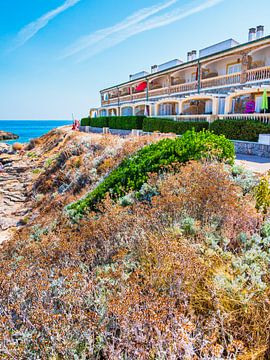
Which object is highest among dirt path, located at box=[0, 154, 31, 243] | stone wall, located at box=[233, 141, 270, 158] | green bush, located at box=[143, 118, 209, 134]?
green bush, located at box=[143, 118, 209, 134]

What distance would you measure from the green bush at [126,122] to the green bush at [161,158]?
56.0ft

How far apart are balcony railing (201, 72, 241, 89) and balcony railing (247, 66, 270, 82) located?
107cm

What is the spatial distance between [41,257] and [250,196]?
487 cm

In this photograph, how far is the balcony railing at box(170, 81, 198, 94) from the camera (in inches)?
1000

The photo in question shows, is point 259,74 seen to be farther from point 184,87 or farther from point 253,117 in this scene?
point 184,87

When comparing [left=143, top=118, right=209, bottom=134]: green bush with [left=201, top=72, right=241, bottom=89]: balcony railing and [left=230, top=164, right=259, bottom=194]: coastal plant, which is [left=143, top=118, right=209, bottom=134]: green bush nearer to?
[left=201, top=72, right=241, bottom=89]: balcony railing

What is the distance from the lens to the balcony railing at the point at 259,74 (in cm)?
1811

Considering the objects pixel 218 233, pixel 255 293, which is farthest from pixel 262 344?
pixel 218 233

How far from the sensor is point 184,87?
26.8 m

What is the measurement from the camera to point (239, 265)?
3729mm

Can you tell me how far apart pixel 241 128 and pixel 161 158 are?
26.3 feet

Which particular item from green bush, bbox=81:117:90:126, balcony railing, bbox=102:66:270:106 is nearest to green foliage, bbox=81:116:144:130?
green bush, bbox=81:117:90:126

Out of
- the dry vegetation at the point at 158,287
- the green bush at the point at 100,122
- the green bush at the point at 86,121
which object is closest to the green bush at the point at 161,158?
the dry vegetation at the point at 158,287

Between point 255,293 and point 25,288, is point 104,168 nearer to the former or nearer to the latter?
point 25,288
